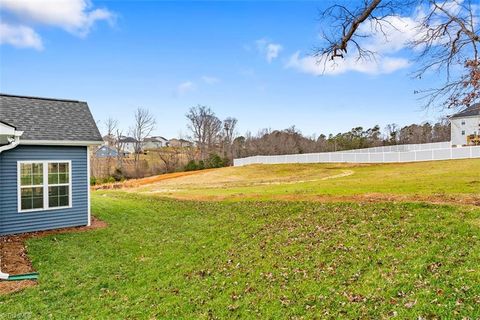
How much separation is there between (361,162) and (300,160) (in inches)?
328

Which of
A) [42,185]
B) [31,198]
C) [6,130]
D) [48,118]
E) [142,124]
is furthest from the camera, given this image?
[142,124]

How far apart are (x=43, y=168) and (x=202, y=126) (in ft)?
158

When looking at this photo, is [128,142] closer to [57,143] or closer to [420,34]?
[57,143]

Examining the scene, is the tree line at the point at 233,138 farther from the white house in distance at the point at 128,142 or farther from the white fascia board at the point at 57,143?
the white fascia board at the point at 57,143

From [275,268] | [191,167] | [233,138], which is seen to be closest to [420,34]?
[275,268]

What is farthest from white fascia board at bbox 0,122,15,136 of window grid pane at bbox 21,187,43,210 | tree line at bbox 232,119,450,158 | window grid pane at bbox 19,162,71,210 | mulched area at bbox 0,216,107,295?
tree line at bbox 232,119,450,158

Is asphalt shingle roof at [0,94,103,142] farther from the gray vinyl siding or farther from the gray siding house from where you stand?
the gray vinyl siding

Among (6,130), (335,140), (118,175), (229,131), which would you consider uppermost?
(229,131)

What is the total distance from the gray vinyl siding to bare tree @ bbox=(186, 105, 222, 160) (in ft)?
150

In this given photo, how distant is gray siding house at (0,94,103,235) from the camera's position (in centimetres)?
1104

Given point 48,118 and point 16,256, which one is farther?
point 48,118

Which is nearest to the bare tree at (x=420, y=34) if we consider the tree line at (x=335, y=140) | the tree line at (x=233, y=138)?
the tree line at (x=233, y=138)

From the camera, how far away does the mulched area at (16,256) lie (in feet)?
24.0

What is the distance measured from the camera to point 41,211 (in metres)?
11.6
